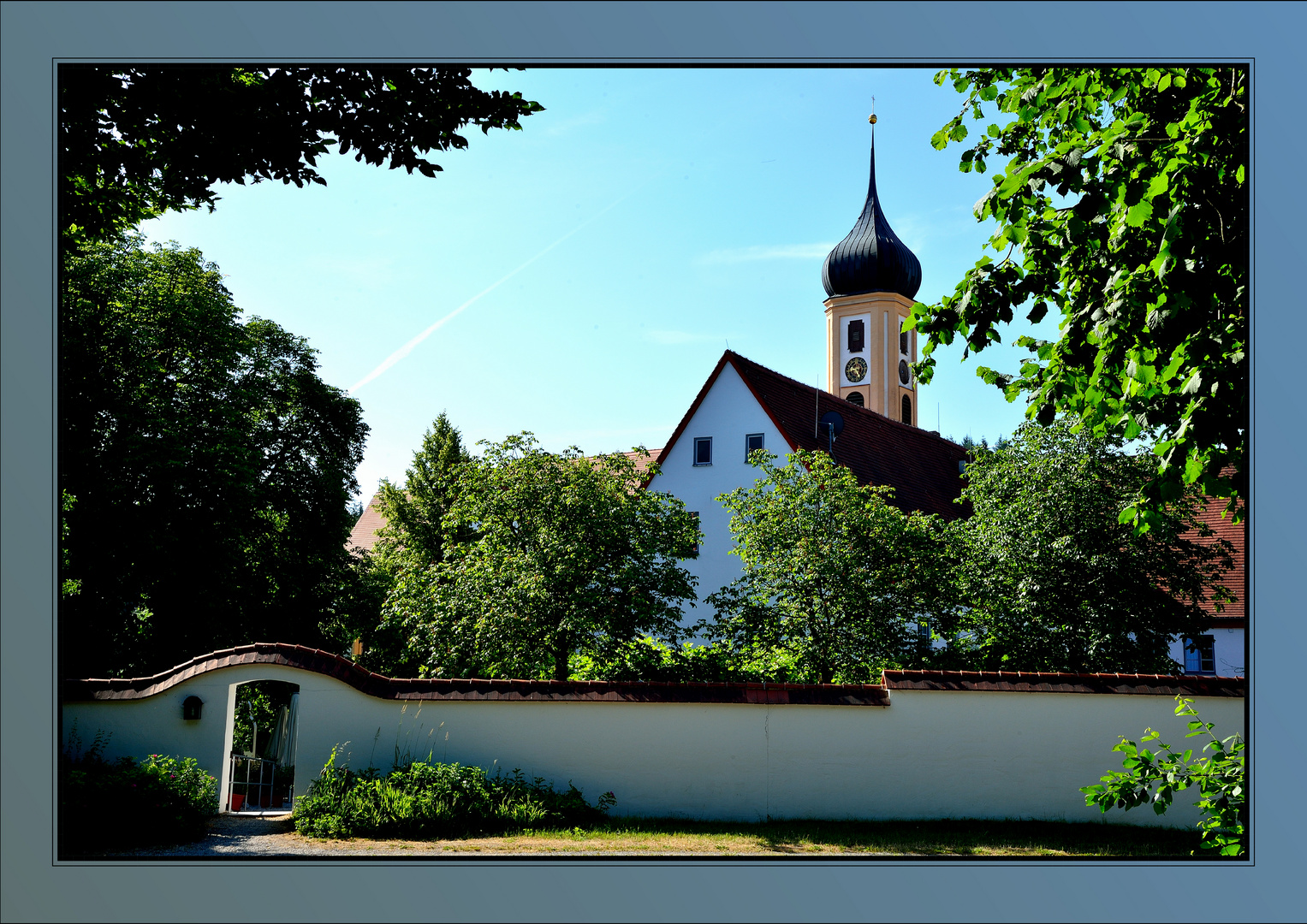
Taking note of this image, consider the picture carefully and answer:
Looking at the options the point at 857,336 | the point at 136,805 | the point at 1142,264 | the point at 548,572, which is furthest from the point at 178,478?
the point at 857,336

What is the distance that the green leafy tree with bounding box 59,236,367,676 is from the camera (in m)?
17.2

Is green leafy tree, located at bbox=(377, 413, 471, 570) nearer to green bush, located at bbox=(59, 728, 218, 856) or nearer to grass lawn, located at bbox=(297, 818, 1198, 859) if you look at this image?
green bush, located at bbox=(59, 728, 218, 856)

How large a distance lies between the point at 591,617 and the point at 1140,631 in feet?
22.4

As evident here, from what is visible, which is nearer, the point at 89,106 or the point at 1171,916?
the point at 1171,916

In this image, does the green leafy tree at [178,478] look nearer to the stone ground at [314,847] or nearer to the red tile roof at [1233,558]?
the stone ground at [314,847]

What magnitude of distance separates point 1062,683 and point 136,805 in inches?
324

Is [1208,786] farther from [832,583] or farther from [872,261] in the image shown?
[872,261]

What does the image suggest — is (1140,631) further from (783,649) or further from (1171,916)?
(1171,916)

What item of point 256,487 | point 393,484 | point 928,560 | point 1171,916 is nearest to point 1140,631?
point 928,560

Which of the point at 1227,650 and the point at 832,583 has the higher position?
the point at 832,583

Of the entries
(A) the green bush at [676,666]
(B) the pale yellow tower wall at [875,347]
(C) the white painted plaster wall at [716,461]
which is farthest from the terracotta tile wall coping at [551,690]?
(B) the pale yellow tower wall at [875,347]

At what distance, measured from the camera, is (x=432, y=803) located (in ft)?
28.5
